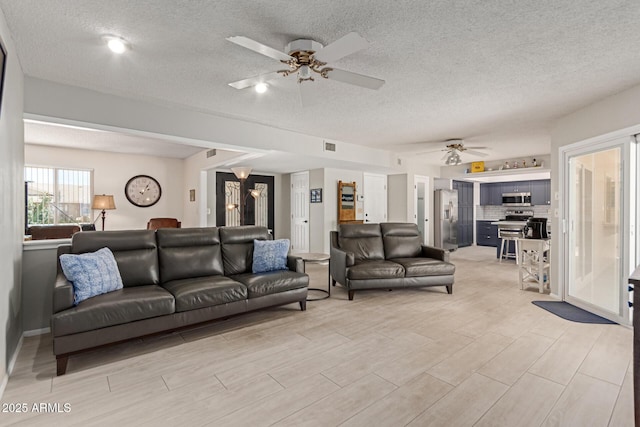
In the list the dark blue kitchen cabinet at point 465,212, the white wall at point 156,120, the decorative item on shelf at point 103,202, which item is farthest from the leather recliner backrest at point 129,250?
the dark blue kitchen cabinet at point 465,212

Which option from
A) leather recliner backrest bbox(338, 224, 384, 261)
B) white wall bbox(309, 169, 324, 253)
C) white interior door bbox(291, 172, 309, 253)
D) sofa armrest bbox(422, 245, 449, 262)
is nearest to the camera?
sofa armrest bbox(422, 245, 449, 262)

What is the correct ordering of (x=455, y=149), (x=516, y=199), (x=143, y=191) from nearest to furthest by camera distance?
1. (x=455, y=149)
2. (x=143, y=191)
3. (x=516, y=199)

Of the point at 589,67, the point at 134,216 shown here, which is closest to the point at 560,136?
the point at 589,67

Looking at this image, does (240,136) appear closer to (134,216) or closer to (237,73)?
(237,73)

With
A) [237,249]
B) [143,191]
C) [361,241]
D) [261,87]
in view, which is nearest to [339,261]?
[361,241]

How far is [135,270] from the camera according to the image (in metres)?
3.10

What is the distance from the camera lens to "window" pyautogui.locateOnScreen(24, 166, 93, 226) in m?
5.98

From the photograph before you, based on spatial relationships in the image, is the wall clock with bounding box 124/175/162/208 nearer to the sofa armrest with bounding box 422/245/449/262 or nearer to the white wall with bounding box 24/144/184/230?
the white wall with bounding box 24/144/184/230

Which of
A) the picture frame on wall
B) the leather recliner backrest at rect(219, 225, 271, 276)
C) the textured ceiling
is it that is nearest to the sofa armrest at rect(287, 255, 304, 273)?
the leather recliner backrest at rect(219, 225, 271, 276)

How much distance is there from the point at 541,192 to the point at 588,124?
18.1ft

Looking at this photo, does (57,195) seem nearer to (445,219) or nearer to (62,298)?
(62,298)

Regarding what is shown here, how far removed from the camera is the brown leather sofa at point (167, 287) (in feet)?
7.66

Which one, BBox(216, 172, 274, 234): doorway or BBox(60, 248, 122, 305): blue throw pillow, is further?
BBox(216, 172, 274, 234): doorway

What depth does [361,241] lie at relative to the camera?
476 centimetres
